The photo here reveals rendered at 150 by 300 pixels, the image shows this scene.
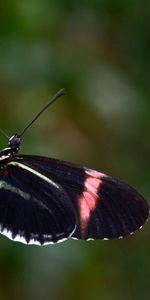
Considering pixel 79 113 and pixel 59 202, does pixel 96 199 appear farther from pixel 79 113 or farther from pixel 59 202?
pixel 79 113

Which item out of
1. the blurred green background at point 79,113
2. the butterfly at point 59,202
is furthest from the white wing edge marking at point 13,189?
the blurred green background at point 79,113

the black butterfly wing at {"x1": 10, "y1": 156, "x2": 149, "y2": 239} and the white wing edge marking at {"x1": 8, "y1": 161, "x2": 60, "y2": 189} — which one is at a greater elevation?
the white wing edge marking at {"x1": 8, "y1": 161, "x2": 60, "y2": 189}

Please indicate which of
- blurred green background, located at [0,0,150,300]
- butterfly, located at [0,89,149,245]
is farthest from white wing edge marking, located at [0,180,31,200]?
blurred green background, located at [0,0,150,300]

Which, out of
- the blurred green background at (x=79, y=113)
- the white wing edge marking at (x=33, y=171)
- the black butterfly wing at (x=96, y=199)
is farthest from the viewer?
the blurred green background at (x=79, y=113)

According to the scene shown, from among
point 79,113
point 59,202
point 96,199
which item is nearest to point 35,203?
point 59,202

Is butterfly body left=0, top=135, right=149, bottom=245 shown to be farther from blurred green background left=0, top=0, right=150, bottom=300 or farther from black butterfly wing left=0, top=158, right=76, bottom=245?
blurred green background left=0, top=0, right=150, bottom=300

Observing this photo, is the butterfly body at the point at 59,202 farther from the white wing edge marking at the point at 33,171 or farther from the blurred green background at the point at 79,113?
the blurred green background at the point at 79,113

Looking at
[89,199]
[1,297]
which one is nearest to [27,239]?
[89,199]

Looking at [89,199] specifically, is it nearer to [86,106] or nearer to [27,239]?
[27,239]

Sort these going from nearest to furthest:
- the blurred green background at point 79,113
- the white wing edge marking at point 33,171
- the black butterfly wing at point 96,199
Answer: the black butterfly wing at point 96,199 < the white wing edge marking at point 33,171 < the blurred green background at point 79,113
